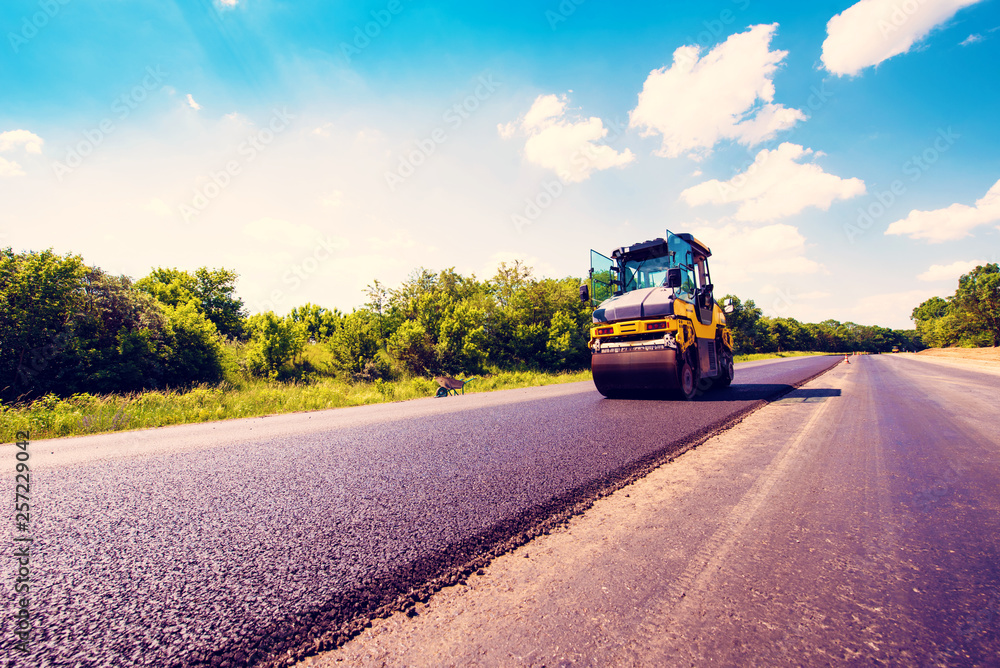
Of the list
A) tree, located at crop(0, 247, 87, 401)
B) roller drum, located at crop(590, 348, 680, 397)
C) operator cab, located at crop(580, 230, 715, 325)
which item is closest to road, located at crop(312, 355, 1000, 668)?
roller drum, located at crop(590, 348, 680, 397)

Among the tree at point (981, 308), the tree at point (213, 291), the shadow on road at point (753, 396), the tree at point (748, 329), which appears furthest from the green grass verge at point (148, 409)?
the tree at point (981, 308)

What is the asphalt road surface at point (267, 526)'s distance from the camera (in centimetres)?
130

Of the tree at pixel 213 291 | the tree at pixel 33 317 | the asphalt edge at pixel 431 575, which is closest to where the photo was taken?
the asphalt edge at pixel 431 575

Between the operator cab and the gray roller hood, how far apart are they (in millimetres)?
462

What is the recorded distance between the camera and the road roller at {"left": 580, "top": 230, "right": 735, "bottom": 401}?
23.2 feet

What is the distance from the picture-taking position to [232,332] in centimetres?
3553

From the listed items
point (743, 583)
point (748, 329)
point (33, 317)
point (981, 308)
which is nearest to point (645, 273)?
point (743, 583)

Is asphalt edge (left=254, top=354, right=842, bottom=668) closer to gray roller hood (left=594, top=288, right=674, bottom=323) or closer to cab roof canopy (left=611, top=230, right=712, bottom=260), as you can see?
gray roller hood (left=594, top=288, right=674, bottom=323)

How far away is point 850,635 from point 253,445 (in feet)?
15.6

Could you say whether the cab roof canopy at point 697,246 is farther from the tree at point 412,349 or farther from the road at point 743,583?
the tree at point 412,349

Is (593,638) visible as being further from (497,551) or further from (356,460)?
(356,460)

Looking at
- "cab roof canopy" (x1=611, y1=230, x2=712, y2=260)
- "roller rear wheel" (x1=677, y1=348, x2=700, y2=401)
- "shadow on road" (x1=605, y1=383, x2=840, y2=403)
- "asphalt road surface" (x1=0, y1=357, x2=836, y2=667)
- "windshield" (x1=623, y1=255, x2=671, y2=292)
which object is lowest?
"shadow on road" (x1=605, y1=383, x2=840, y2=403)

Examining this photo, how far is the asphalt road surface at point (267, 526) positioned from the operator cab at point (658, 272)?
4.75m

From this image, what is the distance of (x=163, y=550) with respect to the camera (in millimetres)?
1825
